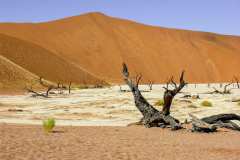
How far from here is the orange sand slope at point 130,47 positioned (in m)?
134

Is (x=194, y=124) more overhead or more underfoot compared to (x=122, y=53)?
more underfoot

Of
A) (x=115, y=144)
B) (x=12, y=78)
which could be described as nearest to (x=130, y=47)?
(x=12, y=78)

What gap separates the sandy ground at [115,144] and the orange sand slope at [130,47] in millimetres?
99784

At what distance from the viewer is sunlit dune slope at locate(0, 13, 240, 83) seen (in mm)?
134500

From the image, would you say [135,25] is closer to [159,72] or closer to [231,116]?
[159,72]

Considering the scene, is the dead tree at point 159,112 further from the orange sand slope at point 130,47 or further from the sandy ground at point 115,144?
the orange sand slope at point 130,47

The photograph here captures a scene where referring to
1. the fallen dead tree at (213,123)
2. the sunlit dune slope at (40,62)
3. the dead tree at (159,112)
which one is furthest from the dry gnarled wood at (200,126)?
the sunlit dune slope at (40,62)

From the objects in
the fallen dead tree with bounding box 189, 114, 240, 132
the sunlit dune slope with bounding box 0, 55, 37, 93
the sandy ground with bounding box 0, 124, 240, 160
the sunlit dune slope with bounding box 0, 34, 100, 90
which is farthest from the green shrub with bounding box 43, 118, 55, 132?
the sunlit dune slope with bounding box 0, 34, 100, 90

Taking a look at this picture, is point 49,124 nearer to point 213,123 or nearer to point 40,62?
point 213,123

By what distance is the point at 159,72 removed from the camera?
472 feet

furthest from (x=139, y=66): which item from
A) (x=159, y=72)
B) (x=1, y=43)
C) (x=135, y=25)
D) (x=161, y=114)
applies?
(x=161, y=114)

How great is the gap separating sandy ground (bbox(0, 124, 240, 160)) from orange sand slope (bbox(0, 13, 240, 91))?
3929 inches

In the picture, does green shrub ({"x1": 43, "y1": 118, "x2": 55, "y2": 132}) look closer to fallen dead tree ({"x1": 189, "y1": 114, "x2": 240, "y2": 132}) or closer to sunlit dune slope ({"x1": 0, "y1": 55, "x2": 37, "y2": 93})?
fallen dead tree ({"x1": 189, "y1": 114, "x2": 240, "y2": 132})

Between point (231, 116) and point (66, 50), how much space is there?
11485 centimetres
